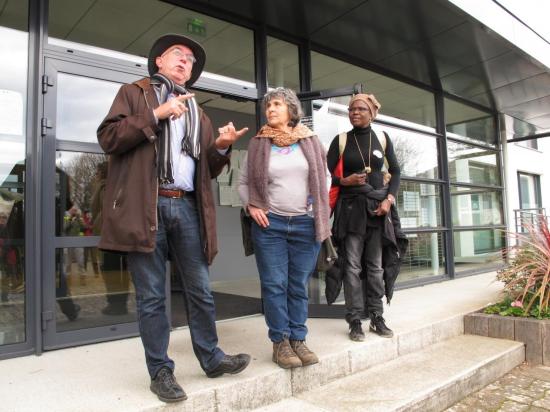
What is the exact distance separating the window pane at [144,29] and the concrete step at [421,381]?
2931mm

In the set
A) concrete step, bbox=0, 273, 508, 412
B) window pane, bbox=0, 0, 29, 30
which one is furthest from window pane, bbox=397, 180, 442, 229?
window pane, bbox=0, 0, 29, 30

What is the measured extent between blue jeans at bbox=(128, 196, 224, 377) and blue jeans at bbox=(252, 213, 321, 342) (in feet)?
1.30

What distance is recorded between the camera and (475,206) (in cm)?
749

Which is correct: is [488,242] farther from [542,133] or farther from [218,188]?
[218,188]

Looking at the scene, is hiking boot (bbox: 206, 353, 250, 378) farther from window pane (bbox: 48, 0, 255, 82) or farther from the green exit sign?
the green exit sign

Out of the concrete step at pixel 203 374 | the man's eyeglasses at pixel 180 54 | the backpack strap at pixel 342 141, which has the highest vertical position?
the man's eyeglasses at pixel 180 54

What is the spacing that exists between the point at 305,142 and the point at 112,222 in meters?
1.19

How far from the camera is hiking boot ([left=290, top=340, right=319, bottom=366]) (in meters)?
2.49

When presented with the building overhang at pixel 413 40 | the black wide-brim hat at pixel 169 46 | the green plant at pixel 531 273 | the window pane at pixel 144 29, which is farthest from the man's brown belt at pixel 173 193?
the green plant at pixel 531 273

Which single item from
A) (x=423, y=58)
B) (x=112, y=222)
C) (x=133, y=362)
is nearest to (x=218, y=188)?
(x=423, y=58)

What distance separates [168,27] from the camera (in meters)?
4.06

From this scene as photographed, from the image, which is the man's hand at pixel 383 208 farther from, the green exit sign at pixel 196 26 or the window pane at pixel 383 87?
the green exit sign at pixel 196 26

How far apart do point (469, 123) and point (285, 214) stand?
20.2ft

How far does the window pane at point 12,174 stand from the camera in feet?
9.46
